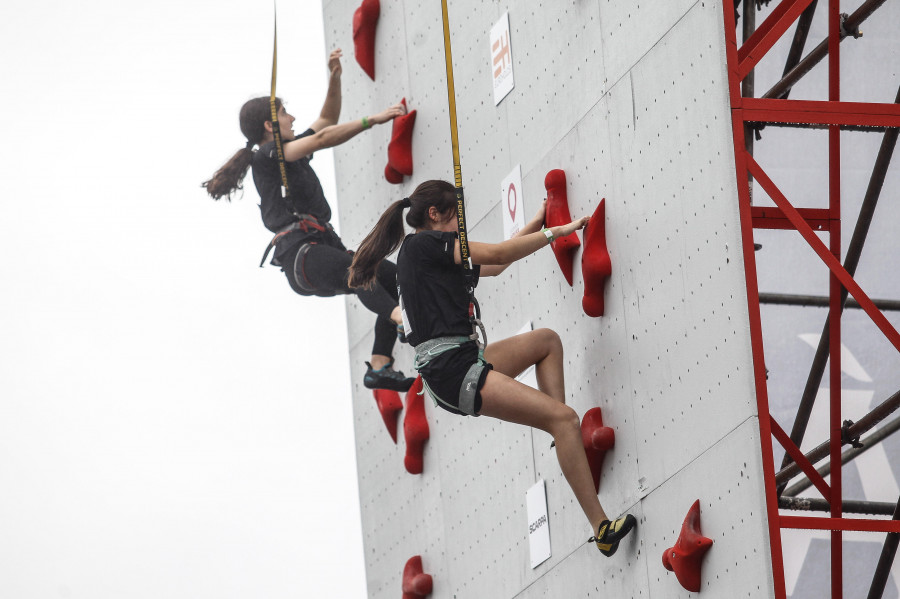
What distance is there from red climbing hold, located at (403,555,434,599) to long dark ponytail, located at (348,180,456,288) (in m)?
2.35

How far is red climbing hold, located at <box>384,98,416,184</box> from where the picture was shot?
26.1ft

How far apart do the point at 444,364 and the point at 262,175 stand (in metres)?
2.36

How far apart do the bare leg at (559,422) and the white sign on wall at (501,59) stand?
1.99 meters

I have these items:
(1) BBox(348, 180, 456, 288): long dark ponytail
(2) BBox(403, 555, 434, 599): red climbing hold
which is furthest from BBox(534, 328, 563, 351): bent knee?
(2) BBox(403, 555, 434, 599): red climbing hold

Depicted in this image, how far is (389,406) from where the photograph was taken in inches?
323

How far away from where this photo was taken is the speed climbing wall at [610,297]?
15.8ft

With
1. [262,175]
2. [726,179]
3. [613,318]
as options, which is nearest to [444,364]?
[613,318]

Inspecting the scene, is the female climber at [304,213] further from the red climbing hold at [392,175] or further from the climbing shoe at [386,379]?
the red climbing hold at [392,175]

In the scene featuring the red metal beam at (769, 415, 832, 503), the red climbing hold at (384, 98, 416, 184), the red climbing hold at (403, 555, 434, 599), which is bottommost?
the red climbing hold at (403, 555, 434, 599)

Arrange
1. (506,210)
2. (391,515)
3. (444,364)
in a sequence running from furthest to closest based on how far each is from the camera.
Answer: (391,515) → (506,210) → (444,364)

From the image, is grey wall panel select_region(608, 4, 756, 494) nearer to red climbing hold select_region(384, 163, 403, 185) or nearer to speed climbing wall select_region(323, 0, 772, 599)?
speed climbing wall select_region(323, 0, 772, 599)

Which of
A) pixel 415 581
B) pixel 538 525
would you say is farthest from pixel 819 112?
pixel 415 581

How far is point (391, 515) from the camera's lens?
8.39 meters

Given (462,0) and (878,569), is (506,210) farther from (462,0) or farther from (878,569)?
(878,569)
